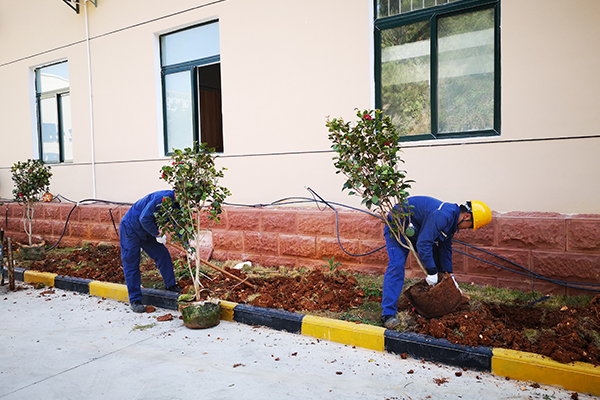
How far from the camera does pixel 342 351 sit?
452 centimetres

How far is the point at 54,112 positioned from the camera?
11016mm

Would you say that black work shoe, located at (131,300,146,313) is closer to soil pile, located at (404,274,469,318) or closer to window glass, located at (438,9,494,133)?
soil pile, located at (404,274,469,318)

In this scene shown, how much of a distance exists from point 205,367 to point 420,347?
2047 millimetres

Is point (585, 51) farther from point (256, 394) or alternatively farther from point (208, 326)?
point (208, 326)

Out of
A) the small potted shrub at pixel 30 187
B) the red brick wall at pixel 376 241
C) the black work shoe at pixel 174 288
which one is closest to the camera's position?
the red brick wall at pixel 376 241

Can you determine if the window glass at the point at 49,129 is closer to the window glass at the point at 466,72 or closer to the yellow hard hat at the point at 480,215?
the window glass at the point at 466,72

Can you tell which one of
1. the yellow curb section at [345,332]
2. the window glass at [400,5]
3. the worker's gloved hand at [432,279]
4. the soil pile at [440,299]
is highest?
the window glass at [400,5]

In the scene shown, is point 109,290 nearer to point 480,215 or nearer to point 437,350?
point 437,350

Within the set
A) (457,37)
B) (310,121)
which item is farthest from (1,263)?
(457,37)

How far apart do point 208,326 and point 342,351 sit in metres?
1.73

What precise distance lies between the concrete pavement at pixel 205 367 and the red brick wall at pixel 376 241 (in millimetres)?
1762

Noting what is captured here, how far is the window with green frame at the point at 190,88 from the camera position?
8.41 m

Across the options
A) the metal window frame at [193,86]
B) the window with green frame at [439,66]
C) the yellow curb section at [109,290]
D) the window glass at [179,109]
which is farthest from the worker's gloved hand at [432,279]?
the window glass at [179,109]

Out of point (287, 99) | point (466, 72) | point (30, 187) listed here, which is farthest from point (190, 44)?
point (466, 72)
